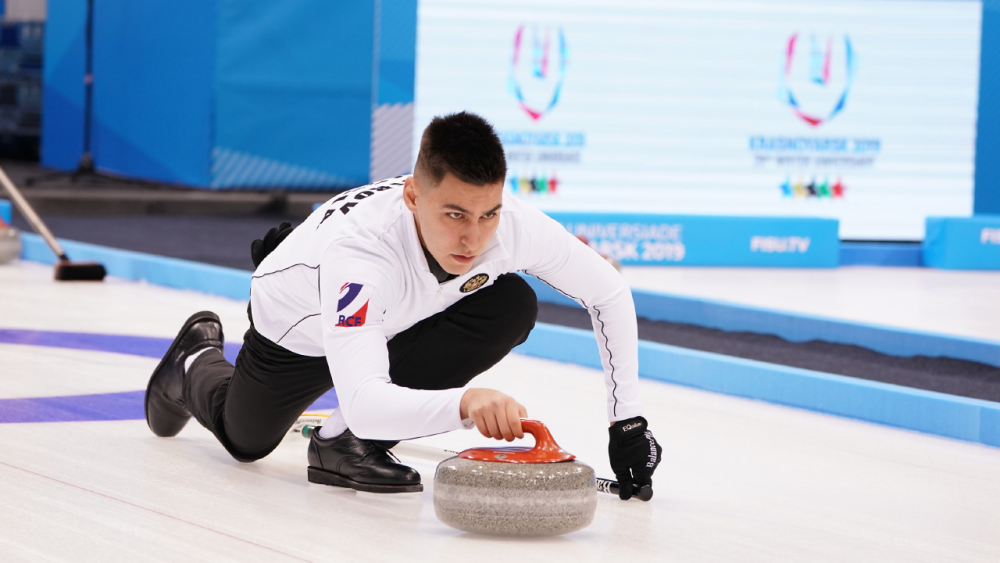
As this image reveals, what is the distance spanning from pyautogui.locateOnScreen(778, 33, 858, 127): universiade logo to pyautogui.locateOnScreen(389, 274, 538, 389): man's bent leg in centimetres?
516

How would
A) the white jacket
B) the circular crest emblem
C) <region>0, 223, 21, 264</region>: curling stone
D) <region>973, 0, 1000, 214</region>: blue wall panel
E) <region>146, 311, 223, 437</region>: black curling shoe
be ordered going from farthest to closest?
<region>973, 0, 1000, 214</region>: blue wall panel, <region>0, 223, 21, 264</region>: curling stone, <region>146, 311, 223, 437</region>: black curling shoe, the circular crest emblem, the white jacket

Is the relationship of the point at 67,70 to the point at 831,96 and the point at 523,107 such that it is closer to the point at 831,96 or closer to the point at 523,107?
the point at 523,107

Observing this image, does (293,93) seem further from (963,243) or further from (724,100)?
(963,243)

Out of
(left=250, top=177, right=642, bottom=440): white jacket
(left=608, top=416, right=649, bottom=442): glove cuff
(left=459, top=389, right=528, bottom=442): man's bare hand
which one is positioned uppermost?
(left=250, top=177, right=642, bottom=440): white jacket

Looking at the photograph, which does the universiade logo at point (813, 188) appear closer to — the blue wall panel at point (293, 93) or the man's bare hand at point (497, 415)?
the blue wall panel at point (293, 93)

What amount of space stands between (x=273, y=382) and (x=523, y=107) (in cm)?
455

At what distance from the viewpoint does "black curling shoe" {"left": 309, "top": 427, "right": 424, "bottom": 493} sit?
7.44 feet

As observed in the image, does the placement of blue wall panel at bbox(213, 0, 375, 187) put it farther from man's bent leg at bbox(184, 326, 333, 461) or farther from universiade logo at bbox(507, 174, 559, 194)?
man's bent leg at bbox(184, 326, 333, 461)

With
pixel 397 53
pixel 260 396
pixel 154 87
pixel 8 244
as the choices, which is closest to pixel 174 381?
pixel 260 396

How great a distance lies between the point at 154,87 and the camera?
36.0ft

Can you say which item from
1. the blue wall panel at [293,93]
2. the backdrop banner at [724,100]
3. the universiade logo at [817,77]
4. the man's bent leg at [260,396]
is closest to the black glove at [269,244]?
the man's bent leg at [260,396]

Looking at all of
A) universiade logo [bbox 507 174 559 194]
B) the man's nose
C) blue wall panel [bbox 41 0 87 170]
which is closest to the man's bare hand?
the man's nose

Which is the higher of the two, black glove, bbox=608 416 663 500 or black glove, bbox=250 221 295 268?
black glove, bbox=250 221 295 268

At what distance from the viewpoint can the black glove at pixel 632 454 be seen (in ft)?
7.38
